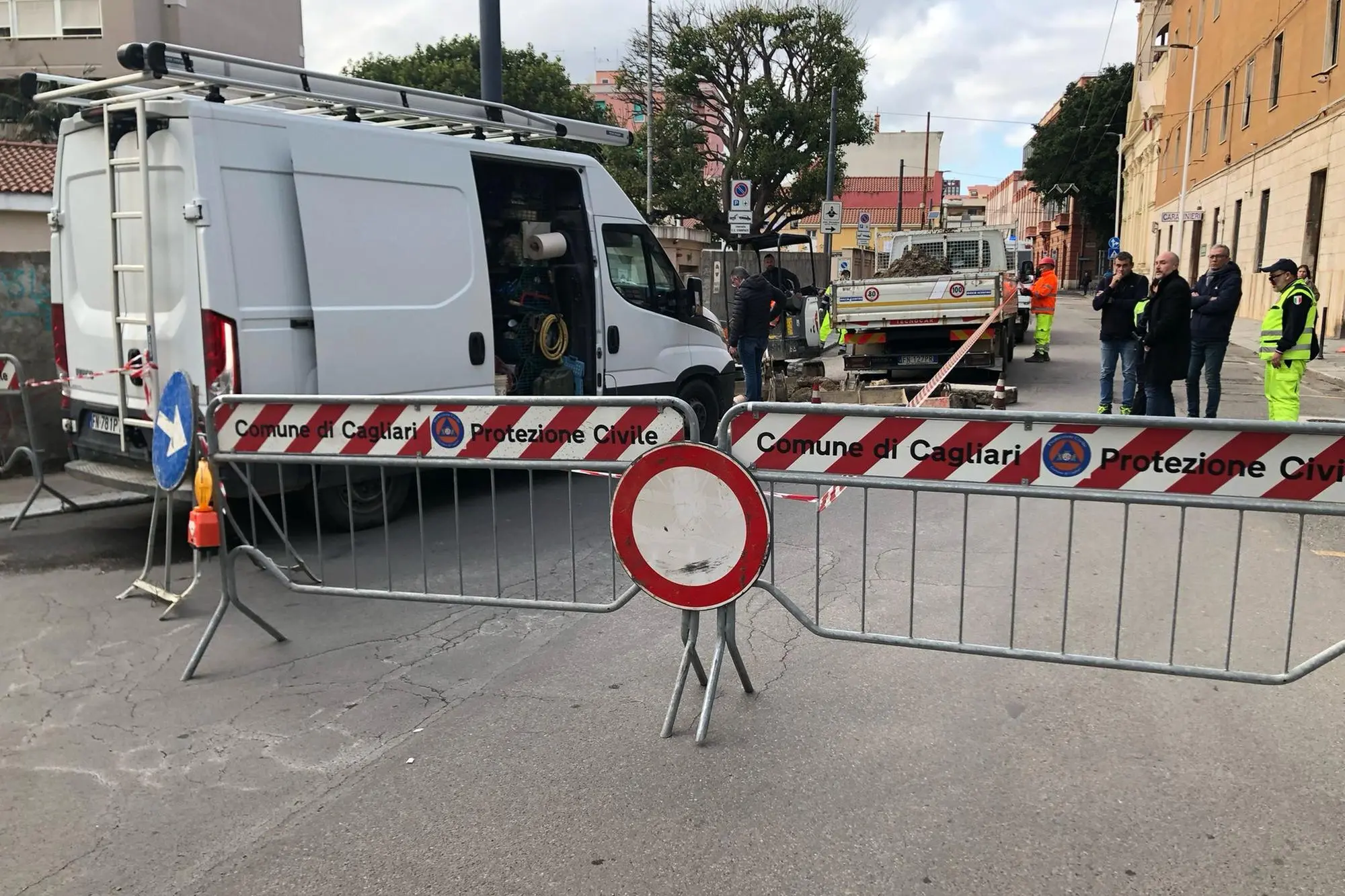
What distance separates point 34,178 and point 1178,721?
1072 centimetres

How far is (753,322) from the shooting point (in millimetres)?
12227

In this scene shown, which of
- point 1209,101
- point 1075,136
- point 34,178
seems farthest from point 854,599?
point 1075,136

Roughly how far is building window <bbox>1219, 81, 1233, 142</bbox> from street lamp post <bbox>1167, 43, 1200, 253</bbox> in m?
1.13

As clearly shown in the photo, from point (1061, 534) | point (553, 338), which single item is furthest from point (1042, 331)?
point (1061, 534)

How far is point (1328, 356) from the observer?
1823 cm

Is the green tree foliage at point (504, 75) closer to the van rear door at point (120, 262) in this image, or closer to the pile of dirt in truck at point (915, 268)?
the pile of dirt in truck at point (915, 268)

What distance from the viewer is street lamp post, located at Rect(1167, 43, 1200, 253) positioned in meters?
36.6

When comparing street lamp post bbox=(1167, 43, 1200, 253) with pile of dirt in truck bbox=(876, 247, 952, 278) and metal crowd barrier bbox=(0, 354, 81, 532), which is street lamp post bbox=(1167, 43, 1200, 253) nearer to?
pile of dirt in truck bbox=(876, 247, 952, 278)

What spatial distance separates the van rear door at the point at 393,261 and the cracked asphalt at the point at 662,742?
4.89 feet

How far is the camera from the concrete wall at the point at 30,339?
8578mm

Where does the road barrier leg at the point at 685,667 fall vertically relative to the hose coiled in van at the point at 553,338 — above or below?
below

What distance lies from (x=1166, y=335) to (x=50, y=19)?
36.3 meters

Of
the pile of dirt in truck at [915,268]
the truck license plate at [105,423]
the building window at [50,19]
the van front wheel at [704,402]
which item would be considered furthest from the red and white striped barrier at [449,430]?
the building window at [50,19]

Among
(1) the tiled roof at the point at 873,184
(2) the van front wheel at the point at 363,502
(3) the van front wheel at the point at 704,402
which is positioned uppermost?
(1) the tiled roof at the point at 873,184
